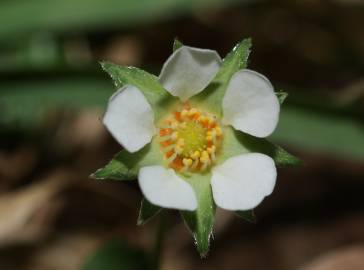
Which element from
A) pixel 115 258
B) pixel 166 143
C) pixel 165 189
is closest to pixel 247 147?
pixel 166 143

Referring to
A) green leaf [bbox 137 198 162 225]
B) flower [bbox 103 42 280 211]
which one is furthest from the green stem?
green leaf [bbox 137 198 162 225]

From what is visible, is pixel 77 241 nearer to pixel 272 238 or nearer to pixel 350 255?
pixel 272 238

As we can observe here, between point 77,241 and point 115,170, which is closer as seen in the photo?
point 115,170

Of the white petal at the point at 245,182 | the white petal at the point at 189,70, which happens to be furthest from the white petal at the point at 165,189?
the white petal at the point at 189,70

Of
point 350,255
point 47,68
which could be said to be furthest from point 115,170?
point 350,255

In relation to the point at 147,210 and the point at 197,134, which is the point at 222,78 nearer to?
the point at 197,134

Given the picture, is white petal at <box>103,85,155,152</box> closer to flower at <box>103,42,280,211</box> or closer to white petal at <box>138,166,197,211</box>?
flower at <box>103,42,280,211</box>
